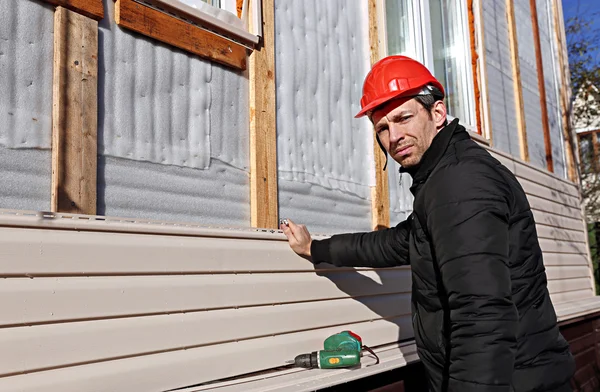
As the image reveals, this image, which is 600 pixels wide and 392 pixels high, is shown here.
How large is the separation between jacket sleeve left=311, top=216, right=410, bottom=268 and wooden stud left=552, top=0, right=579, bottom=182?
6.83 metres

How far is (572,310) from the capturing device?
623cm

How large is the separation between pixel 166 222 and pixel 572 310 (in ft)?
17.0

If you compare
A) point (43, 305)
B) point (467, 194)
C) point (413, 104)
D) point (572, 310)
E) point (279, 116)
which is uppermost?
point (279, 116)

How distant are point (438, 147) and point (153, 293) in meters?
1.39

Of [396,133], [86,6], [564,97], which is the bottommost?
[396,133]

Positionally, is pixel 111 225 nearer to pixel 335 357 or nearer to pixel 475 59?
pixel 335 357

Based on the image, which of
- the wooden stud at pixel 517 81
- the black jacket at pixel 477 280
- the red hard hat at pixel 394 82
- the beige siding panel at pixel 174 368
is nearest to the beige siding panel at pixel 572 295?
the wooden stud at pixel 517 81

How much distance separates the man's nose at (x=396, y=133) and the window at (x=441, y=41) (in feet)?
8.57

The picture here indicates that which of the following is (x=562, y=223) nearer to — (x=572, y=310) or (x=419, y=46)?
(x=572, y=310)

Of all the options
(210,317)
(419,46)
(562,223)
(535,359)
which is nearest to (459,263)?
(535,359)

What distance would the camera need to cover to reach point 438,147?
2.39m

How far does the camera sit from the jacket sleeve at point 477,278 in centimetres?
200

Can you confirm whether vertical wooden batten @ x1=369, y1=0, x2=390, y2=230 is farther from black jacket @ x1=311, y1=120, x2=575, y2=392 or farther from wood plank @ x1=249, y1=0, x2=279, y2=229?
black jacket @ x1=311, y1=120, x2=575, y2=392

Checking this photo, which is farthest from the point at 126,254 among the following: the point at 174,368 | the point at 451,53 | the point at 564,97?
the point at 564,97
